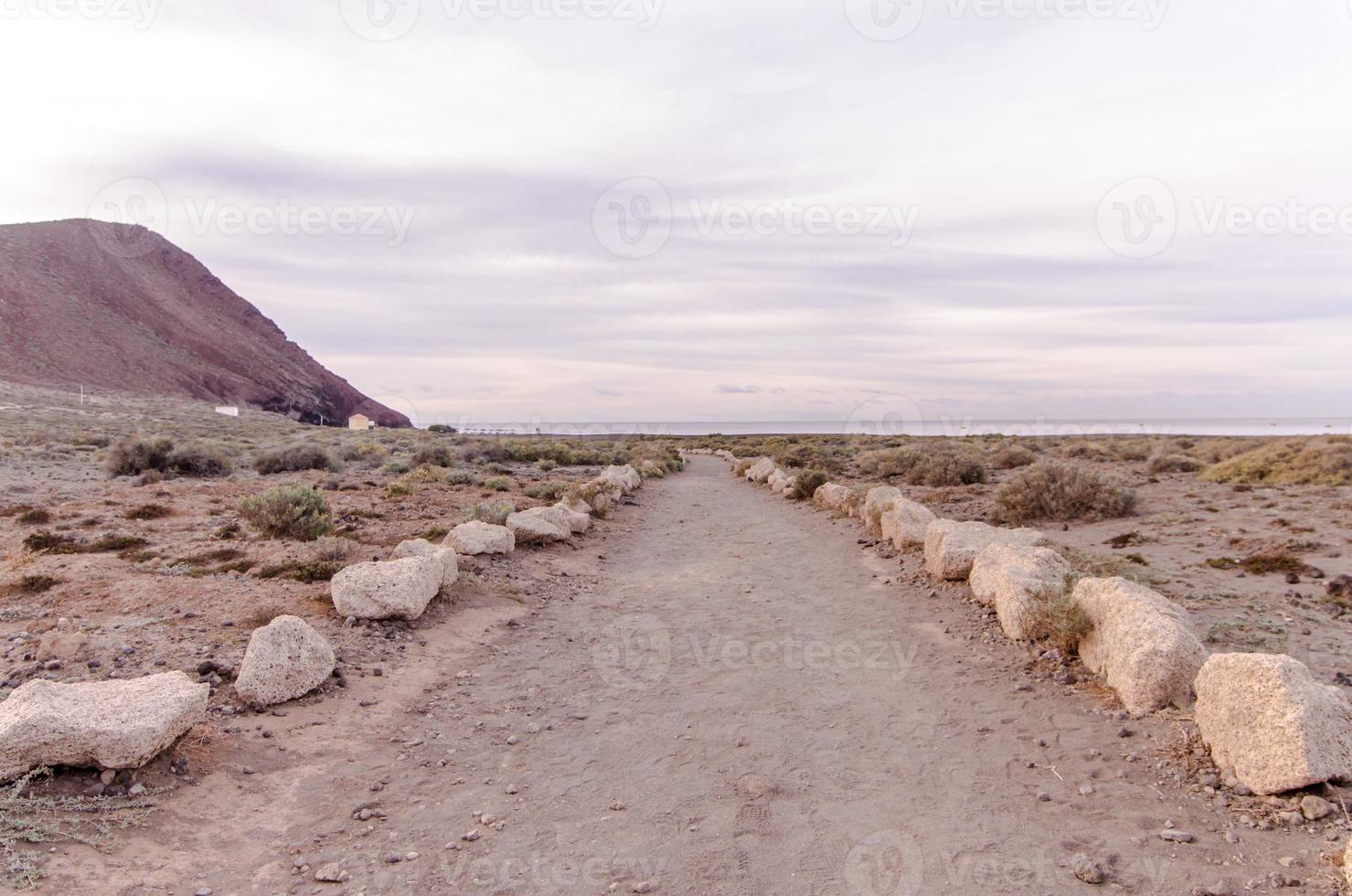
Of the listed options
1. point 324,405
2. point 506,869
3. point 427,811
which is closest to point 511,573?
point 427,811

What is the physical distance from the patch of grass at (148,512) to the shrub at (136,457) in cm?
748

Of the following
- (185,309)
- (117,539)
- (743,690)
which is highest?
(185,309)

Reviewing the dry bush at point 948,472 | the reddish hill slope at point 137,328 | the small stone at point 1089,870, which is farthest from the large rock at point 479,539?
the reddish hill slope at point 137,328

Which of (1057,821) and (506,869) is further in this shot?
(1057,821)

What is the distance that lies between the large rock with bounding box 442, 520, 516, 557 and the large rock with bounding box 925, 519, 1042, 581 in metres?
5.66

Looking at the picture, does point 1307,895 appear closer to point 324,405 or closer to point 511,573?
point 511,573

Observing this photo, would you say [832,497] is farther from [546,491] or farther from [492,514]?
[492,514]

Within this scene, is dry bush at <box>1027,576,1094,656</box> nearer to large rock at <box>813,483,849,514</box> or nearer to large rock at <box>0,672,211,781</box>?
large rock at <box>0,672,211,781</box>

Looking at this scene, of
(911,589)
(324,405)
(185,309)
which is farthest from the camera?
(324,405)

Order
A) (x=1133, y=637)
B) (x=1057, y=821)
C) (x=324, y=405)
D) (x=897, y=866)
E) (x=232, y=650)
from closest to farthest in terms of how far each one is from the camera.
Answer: (x=897, y=866), (x=1057, y=821), (x=1133, y=637), (x=232, y=650), (x=324, y=405)

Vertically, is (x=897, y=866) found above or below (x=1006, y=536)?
below

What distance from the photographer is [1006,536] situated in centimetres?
992

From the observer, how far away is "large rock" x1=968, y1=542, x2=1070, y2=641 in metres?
7.08

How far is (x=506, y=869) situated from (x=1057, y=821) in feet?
9.62
